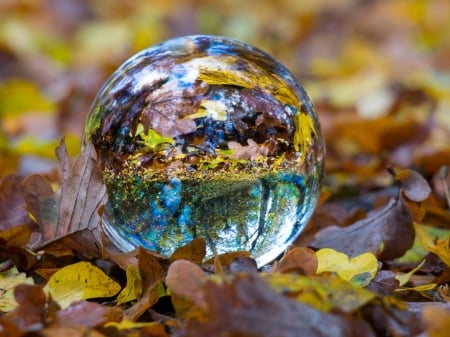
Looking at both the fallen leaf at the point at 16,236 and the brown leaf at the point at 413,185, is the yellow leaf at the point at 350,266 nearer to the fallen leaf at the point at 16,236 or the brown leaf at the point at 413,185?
the brown leaf at the point at 413,185

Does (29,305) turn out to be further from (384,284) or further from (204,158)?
(384,284)

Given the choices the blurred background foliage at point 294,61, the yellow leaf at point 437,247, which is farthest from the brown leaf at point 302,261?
the blurred background foliage at point 294,61

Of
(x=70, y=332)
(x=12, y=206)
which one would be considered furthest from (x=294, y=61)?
(x=70, y=332)

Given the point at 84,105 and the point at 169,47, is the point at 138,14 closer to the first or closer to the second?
the point at 84,105

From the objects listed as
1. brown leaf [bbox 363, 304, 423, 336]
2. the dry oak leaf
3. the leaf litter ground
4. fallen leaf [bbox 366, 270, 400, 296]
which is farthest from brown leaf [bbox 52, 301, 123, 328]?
the dry oak leaf

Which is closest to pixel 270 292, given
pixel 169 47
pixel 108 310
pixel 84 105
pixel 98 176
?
pixel 108 310

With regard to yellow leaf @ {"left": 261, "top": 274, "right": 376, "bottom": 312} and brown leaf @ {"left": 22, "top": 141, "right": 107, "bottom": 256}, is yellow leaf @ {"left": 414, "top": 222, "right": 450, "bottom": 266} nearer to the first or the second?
yellow leaf @ {"left": 261, "top": 274, "right": 376, "bottom": 312}
